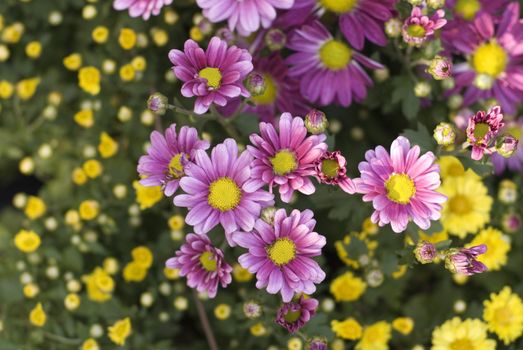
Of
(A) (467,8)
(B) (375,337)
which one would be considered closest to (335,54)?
(A) (467,8)

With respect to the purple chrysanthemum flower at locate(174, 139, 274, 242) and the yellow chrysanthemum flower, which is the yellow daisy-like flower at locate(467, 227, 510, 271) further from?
the yellow chrysanthemum flower

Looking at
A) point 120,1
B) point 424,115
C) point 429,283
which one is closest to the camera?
point 120,1

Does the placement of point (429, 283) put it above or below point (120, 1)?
below

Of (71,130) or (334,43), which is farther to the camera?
(71,130)

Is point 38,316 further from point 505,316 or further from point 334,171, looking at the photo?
point 505,316

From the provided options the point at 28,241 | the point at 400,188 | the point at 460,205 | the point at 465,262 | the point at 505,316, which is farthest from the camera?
the point at 28,241

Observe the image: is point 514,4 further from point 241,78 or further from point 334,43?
point 241,78

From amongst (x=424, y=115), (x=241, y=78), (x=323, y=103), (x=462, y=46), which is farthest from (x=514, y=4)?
(x=241, y=78)
